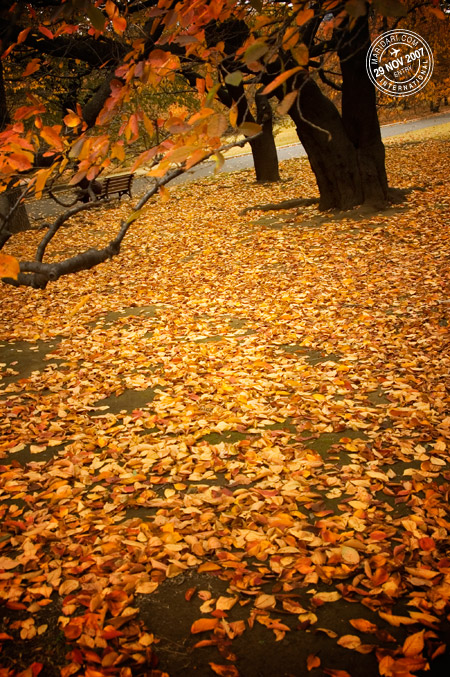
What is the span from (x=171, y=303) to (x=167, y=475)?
4.26 m

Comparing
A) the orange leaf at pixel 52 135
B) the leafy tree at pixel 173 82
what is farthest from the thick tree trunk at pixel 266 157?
the orange leaf at pixel 52 135

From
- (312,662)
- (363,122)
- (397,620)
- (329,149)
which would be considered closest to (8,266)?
(312,662)

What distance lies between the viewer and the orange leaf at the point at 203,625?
2516 mm

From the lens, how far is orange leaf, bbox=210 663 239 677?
2281 mm

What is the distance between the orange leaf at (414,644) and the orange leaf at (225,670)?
0.78 metres

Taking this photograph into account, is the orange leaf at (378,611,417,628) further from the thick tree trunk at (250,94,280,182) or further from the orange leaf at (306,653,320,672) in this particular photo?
the thick tree trunk at (250,94,280,182)

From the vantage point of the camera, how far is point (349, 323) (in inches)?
239

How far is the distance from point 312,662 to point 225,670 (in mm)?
402

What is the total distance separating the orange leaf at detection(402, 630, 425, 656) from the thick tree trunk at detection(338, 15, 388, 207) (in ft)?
30.6

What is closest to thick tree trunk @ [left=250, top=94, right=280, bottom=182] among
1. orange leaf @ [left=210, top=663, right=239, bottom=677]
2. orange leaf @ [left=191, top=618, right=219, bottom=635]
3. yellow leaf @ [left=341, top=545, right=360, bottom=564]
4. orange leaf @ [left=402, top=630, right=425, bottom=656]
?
yellow leaf @ [left=341, top=545, right=360, bottom=564]

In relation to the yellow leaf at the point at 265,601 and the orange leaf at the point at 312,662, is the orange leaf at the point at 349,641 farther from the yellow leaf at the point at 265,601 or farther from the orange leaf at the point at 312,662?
the yellow leaf at the point at 265,601

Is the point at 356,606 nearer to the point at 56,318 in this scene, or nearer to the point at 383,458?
the point at 383,458

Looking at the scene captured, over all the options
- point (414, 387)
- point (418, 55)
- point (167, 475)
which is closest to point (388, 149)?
point (418, 55)

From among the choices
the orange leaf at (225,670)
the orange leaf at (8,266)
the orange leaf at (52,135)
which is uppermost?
the orange leaf at (52,135)
